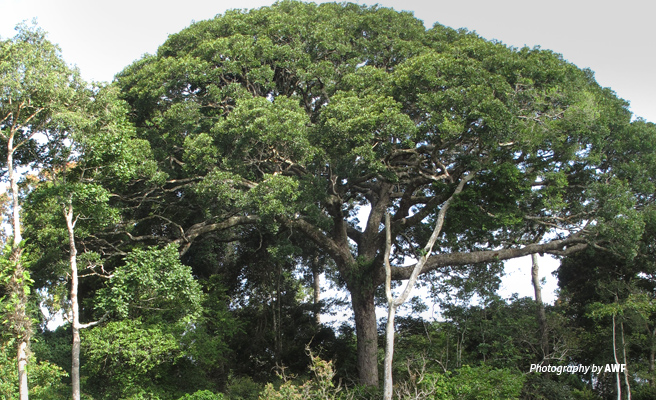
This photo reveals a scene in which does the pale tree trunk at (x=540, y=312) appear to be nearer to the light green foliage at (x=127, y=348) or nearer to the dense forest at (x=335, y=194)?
the dense forest at (x=335, y=194)

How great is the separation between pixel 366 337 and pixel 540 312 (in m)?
4.47

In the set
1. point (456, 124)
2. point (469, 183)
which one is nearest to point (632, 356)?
point (469, 183)

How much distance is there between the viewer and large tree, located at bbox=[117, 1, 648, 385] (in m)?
10.2

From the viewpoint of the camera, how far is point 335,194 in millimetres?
12086

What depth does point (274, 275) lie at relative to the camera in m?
16.9

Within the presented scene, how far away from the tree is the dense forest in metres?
0.04

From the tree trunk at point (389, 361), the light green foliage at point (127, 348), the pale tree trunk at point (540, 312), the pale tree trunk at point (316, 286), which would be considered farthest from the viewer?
the pale tree trunk at point (316, 286)

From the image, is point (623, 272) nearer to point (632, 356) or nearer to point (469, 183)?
point (632, 356)

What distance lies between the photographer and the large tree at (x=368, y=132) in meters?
10.2

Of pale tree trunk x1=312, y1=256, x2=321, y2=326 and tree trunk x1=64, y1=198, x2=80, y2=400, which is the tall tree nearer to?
tree trunk x1=64, y1=198, x2=80, y2=400

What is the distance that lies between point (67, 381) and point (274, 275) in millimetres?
6311

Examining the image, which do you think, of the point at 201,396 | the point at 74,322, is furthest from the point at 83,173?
the point at 201,396

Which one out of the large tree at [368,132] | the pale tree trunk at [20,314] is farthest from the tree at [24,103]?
the large tree at [368,132]

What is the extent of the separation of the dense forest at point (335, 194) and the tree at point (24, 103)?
0.04 metres
